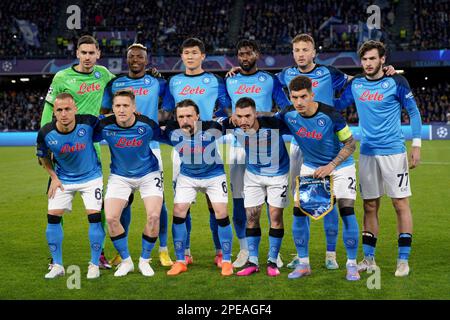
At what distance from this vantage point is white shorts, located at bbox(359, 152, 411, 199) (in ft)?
19.5

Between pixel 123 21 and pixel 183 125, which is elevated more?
pixel 123 21

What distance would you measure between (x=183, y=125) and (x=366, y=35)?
26.0 metres

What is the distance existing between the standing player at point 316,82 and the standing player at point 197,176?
78 cm

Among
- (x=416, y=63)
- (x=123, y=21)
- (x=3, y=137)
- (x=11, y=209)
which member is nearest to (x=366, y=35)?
(x=416, y=63)

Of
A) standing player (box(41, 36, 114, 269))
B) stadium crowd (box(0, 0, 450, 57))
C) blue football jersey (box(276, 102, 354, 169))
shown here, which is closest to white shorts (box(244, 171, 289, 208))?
blue football jersey (box(276, 102, 354, 169))

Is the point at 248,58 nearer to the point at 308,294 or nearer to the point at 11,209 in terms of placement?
the point at 308,294

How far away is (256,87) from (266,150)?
0.70 metres

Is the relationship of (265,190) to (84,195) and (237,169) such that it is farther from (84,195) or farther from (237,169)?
(84,195)

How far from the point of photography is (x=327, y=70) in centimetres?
638

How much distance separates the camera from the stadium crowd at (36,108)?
31719mm

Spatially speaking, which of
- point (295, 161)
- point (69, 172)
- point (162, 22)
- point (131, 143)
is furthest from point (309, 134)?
point (162, 22)

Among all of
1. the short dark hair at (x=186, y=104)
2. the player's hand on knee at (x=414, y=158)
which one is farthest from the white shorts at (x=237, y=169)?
the player's hand on knee at (x=414, y=158)
